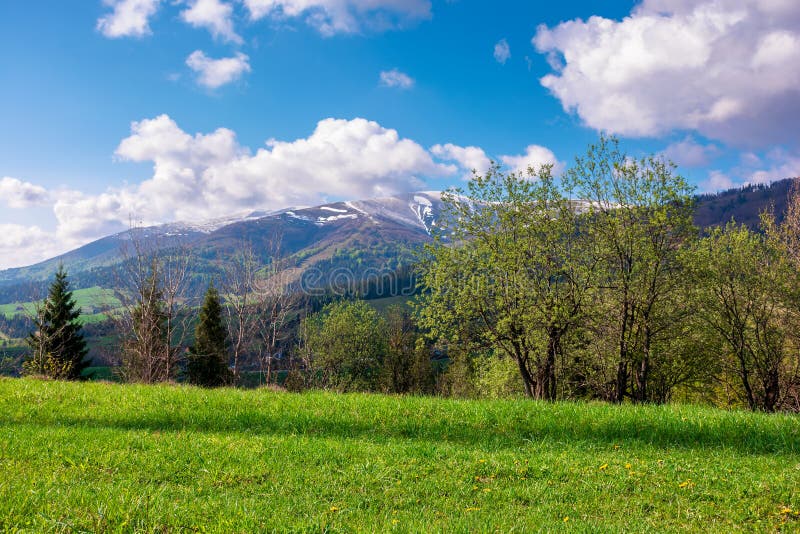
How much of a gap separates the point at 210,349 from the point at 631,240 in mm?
43245

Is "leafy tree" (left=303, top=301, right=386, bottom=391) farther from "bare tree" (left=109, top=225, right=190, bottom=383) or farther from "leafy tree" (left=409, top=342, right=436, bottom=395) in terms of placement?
"bare tree" (left=109, top=225, right=190, bottom=383)

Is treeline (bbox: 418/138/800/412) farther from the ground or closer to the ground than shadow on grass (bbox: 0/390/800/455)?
farther from the ground

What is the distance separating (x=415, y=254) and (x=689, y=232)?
13.5 m

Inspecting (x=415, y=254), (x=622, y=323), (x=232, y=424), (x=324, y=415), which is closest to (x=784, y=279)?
→ (x=622, y=323)

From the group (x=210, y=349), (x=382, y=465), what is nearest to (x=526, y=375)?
(x=382, y=465)

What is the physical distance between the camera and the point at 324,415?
12.9 meters

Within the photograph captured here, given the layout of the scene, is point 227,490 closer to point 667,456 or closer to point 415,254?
point 667,456

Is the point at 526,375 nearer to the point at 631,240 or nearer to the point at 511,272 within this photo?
the point at 511,272

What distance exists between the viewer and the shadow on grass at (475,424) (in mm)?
11234

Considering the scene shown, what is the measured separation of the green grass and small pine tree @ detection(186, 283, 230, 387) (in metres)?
38.9

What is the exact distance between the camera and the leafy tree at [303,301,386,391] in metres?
73.6

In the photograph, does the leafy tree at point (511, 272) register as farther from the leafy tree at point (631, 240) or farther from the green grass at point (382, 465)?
the green grass at point (382, 465)

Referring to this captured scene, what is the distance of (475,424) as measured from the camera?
12328 millimetres

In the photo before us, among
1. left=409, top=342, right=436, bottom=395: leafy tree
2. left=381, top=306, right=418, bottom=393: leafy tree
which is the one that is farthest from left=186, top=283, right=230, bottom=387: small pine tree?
left=409, top=342, right=436, bottom=395: leafy tree
